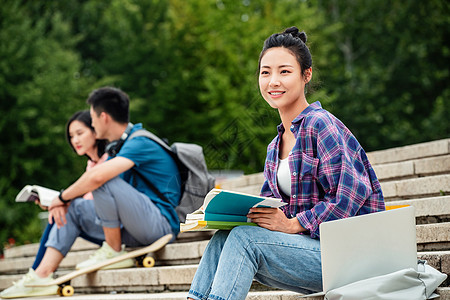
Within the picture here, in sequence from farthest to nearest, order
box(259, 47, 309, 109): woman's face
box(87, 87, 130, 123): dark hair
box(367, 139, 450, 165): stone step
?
box(367, 139, 450, 165): stone step < box(87, 87, 130, 123): dark hair < box(259, 47, 309, 109): woman's face

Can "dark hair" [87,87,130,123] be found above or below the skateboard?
above

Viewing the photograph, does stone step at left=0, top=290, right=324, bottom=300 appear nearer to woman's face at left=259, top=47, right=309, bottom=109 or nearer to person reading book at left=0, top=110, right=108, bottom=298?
person reading book at left=0, top=110, right=108, bottom=298

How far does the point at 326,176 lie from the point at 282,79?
20.7 inches

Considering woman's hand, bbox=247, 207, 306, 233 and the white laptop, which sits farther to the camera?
woman's hand, bbox=247, 207, 306, 233

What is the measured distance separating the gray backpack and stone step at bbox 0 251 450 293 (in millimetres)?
483

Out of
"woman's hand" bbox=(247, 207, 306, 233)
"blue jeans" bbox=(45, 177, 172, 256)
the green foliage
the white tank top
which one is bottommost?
"blue jeans" bbox=(45, 177, 172, 256)

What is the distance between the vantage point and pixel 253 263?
2.50 meters

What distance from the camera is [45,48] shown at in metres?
14.6

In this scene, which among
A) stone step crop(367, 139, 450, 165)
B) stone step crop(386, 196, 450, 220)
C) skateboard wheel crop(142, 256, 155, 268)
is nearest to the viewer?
stone step crop(386, 196, 450, 220)

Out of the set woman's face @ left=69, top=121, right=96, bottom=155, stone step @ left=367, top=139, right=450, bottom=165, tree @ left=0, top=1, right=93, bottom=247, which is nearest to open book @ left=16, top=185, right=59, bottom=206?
woman's face @ left=69, top=121, right=96, bottom=155

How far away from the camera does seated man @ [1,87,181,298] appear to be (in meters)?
4.62

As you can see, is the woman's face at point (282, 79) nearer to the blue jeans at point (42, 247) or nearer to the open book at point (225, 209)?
the open book at point (225, 209)

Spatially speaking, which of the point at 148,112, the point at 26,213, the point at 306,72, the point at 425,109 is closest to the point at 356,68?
the point at 425,109

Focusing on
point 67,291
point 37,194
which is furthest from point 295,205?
point 37,194
